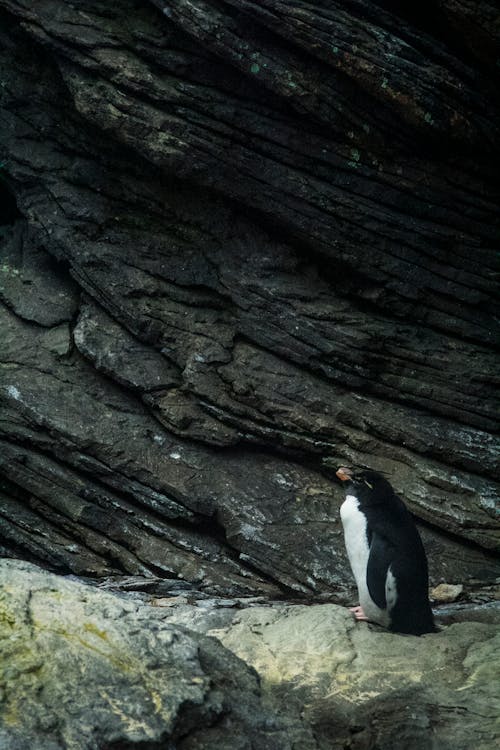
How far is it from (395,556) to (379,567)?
148mm

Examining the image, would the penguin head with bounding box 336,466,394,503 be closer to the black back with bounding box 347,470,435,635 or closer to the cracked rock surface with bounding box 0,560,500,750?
the black back with bounding box 347,470,435,635

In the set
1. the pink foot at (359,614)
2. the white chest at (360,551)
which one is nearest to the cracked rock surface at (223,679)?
the pink foot at (359,614)

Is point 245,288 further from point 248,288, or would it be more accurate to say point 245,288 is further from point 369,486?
point 369,486

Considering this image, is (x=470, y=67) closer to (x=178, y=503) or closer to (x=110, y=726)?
(x=178, y=503)

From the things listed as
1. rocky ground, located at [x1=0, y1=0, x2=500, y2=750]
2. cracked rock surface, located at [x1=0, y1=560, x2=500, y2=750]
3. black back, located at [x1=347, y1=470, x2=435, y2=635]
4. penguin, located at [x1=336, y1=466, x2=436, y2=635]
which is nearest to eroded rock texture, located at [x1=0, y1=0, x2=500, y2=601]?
rocky ground, located at [x1=0, y1=0, x2=500, y2=750]

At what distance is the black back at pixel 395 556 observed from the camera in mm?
5797

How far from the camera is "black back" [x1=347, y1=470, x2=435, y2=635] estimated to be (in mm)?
5797

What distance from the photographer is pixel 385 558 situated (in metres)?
5.95

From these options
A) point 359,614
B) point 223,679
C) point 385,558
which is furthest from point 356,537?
point 223,679

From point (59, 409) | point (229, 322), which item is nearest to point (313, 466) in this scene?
Answer: point (229, 322)

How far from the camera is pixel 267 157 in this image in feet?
28.0

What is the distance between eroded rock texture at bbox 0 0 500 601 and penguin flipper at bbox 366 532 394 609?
162 cm

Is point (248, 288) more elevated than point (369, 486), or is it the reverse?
point (248, 288)

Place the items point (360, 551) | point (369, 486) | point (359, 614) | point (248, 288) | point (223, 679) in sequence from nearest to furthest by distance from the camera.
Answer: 1. point (223, 679)
2. point (359, 614)
3. point (360, 551)
4. point (369, 486)
5. point (248, 288)
